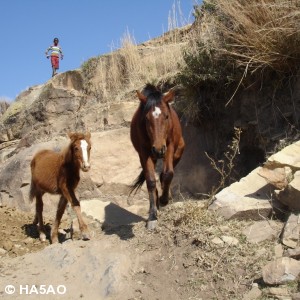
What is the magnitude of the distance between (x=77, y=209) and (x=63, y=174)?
68cm

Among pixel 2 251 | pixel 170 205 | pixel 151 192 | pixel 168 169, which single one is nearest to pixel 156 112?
pixel 168 169

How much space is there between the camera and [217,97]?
840 centimetres

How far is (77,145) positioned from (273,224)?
124 inches

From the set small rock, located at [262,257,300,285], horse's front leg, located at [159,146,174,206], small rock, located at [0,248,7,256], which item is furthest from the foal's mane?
small rock, located at [262,257,300,285]

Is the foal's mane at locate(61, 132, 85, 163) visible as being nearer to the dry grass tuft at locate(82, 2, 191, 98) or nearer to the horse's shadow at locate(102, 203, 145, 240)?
the horse's shadow at locate(102, 203, 145, 240)

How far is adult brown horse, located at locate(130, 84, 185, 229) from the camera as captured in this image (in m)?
5.48

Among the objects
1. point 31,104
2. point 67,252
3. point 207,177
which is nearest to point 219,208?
point 67,252

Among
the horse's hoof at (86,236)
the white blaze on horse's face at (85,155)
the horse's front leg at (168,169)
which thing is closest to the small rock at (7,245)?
the horse's hoof at (86,236)

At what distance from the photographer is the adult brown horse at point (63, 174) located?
643 cm

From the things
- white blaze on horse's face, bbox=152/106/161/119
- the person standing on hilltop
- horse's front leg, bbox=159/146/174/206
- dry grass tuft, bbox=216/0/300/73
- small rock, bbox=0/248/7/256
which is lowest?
small rock, bbox=0/248/7/256

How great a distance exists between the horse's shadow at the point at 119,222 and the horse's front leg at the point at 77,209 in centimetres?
34

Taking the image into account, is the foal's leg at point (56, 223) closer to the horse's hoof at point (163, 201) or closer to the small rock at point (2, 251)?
the small rock at point (2, 251)

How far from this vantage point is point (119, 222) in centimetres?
679

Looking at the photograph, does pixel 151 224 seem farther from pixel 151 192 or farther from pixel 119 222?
pixel 119 222
